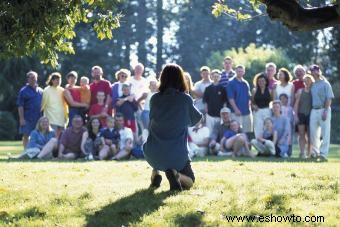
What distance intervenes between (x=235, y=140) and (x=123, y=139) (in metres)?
2.58

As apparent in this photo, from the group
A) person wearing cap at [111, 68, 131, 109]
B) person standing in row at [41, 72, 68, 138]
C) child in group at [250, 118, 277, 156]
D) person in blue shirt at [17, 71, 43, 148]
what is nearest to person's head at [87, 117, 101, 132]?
person wearing cap at [111, 68, 131, 109]

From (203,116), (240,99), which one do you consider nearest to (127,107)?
(203,116)

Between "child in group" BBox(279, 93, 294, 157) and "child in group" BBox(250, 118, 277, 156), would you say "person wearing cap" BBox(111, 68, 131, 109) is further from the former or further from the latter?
"child in group" BBox(279, 93, 294, 157)

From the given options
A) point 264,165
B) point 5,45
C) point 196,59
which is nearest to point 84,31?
point 196,59

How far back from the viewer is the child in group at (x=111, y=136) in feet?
50.7

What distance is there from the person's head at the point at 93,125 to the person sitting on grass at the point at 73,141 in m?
0.22

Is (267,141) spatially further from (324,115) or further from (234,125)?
(324,115)

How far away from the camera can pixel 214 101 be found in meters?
17.2

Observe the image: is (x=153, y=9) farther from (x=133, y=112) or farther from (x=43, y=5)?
(x=43, y=5)

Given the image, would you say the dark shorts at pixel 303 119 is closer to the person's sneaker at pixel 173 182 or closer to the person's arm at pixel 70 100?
the person's arm at pixel 70 100

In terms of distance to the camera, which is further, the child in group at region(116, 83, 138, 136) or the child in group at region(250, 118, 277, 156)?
the child in group at region(116, 83, 138, 136)

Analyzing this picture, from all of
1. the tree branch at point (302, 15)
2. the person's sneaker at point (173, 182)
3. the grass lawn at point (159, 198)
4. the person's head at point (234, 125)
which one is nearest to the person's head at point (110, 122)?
the person's head at point (234, 125)

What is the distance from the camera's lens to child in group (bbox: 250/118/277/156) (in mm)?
16406

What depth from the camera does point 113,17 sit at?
958cm
